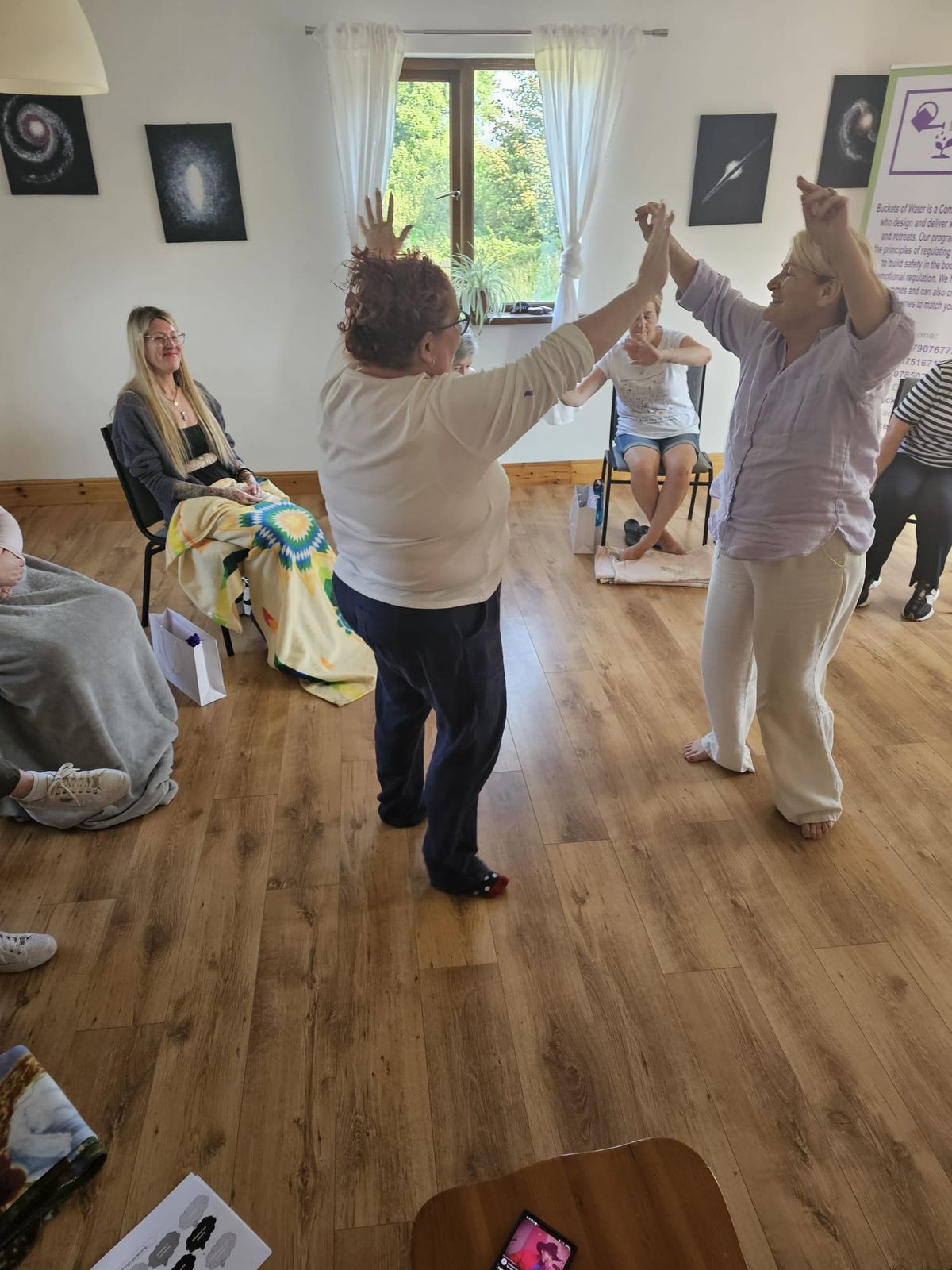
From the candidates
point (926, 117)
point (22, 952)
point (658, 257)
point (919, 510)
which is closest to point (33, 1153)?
point (22, 952)

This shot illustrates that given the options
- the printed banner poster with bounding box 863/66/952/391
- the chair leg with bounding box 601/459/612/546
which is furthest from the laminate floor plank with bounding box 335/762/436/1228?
the printed banner poster with bounding box 863/66/952/391

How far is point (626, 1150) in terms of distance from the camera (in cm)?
120

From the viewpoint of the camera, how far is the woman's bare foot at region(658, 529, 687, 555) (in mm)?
3927

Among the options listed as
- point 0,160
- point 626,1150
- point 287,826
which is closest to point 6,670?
point 287,826

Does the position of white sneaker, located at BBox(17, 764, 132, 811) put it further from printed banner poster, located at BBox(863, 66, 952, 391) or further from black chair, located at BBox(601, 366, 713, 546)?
printed banner poster, located at BBox(863, 66, 952, 391)

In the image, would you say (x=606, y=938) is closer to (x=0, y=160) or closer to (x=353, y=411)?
(x=353, y=411)

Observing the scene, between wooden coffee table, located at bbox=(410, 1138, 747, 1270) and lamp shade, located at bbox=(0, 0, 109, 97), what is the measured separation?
205cm

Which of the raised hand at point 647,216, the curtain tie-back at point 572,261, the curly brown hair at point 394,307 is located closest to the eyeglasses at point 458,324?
the curly brown hair at point 394,307

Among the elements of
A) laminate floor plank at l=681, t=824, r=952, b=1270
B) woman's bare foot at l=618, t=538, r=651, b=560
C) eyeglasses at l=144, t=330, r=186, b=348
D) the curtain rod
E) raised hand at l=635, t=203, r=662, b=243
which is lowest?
laminate floor plank at l=681, t=824, r=952, b=1270

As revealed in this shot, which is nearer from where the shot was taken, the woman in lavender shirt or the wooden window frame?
the woman in lavender shirt

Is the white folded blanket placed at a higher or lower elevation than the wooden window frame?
lower

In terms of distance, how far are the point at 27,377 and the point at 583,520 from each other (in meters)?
2.94

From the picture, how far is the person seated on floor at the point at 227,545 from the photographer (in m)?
2.95

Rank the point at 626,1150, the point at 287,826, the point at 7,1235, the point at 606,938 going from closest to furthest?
the point at 626,1150
the point at 7,1235
the point at 606,938
the point at 287,826
